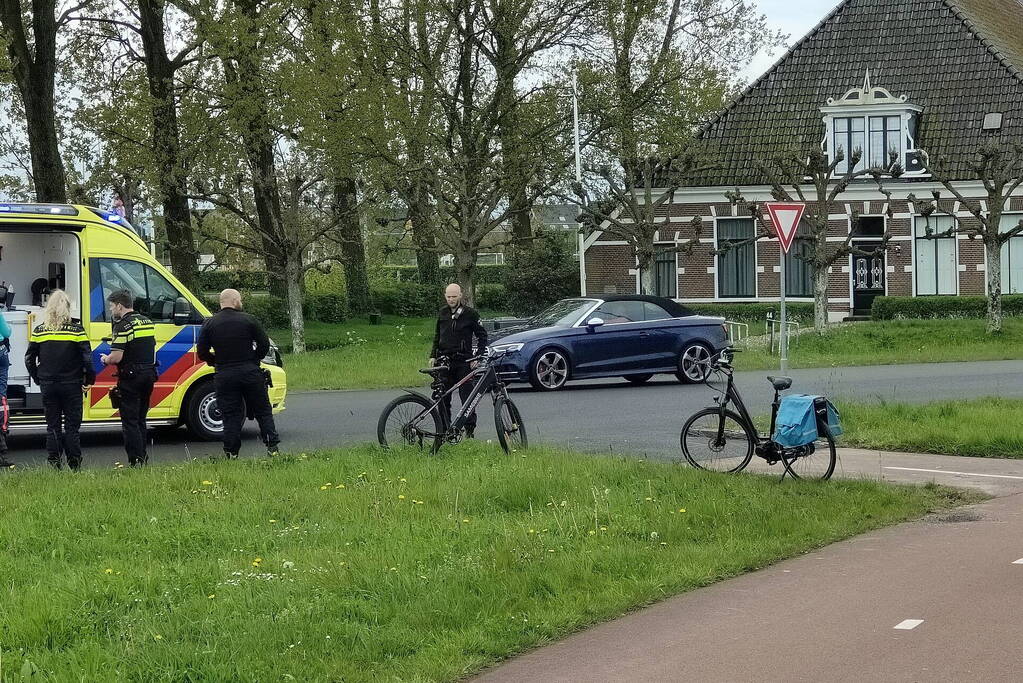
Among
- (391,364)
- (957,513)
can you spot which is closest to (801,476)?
(957,513)

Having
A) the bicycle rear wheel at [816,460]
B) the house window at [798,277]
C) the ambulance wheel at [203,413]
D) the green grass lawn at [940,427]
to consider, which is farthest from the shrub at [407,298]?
the bicycle rear wheel at [816,460]

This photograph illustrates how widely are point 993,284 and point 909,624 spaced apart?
24.9 meters

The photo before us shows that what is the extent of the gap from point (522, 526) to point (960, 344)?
22.6 metres

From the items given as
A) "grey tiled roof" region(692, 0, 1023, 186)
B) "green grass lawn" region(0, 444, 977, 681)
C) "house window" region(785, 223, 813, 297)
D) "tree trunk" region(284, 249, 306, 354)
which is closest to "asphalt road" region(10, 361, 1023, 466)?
"green grass lawn" region(0, 444, 977, 681)

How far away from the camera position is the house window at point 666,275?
43188 mm

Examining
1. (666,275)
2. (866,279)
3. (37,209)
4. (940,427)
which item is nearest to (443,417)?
(37,209)

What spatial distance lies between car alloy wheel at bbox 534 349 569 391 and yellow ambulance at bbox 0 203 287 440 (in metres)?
6.31

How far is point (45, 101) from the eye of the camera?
2492 centimetres

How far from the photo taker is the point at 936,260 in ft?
132

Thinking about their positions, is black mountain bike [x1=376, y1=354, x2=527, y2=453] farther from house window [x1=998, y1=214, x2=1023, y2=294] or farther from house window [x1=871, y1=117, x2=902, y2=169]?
house window [x1=998, y1=214, x2=1023, y2=294]

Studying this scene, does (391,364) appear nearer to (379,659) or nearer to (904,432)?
(904,432)

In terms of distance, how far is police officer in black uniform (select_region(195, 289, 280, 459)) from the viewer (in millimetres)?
13422

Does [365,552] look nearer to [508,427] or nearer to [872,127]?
[508,427]

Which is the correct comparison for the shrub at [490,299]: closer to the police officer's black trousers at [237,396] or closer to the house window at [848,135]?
the house window at [848,135]
